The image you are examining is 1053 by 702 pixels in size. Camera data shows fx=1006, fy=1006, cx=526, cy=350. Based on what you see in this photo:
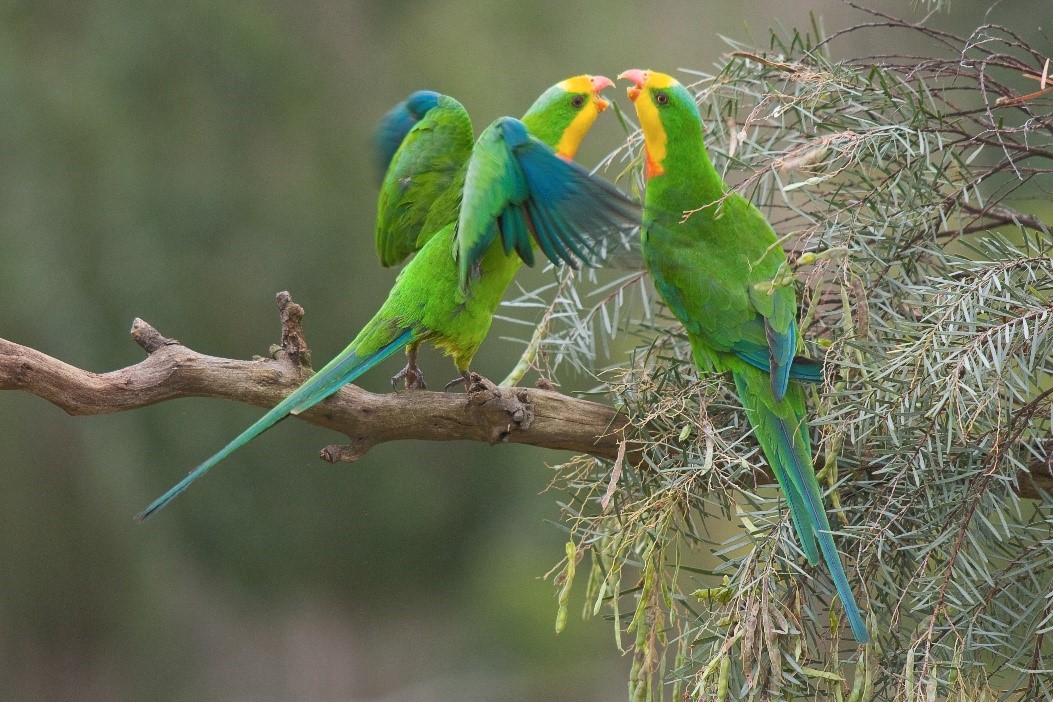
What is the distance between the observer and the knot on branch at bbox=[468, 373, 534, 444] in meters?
1.02

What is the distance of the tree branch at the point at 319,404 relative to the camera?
0.91 m

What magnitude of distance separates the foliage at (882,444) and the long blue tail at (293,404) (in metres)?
0.27

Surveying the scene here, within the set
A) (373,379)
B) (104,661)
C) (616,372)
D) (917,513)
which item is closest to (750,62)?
(616,372)

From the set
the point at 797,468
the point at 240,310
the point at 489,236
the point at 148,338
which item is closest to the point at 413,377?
the point at 489,236

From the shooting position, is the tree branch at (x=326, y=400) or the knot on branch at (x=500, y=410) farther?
the knot on branch at (x=500, y=410)

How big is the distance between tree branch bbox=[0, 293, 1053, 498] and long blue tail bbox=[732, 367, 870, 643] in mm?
43

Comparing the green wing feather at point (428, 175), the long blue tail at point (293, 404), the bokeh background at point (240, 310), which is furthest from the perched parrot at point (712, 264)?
the bokeh background at point (240, 310)

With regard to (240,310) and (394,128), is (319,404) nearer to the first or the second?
(394,128)

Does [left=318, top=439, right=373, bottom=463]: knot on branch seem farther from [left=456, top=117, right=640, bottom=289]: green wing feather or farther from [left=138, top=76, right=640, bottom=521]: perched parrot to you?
[left=456, top=117, right=640, bottom=289]: green wing feather

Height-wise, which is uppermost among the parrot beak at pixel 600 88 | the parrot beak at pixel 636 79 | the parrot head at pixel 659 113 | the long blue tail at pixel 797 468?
the parrot beak at pixel 600 88

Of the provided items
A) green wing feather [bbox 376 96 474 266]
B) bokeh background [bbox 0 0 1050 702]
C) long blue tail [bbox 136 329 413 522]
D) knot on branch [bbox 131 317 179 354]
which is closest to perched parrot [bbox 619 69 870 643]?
green wing feather [bbox 376 96 474 266]

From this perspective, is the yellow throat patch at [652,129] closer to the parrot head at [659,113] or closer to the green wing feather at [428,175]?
the parrot head at [659,113]

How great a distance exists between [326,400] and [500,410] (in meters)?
0.17

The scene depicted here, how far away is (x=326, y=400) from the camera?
3.26ft
